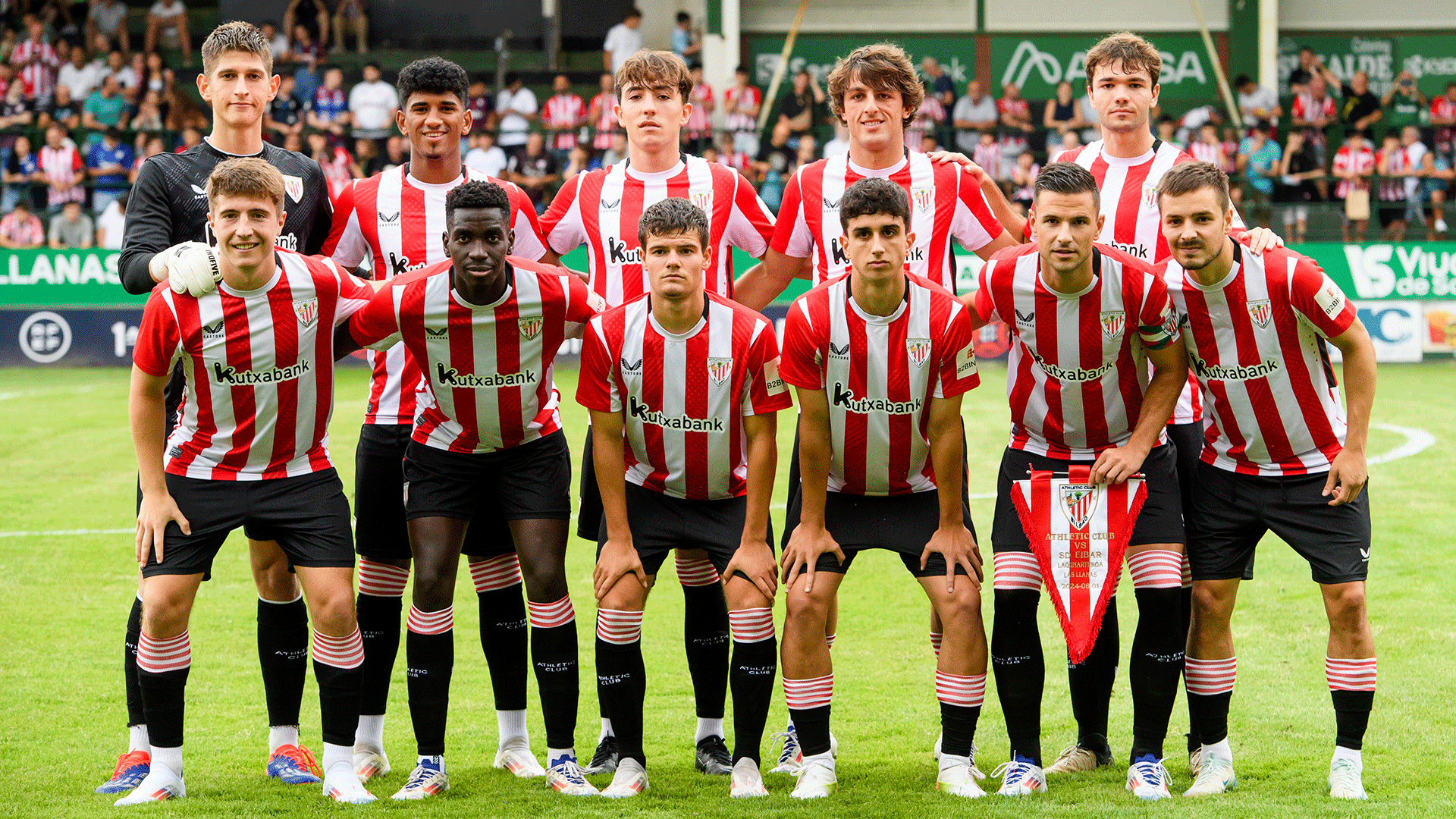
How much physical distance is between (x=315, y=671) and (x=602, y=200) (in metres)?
1.92

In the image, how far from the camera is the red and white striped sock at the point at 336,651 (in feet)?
14.6

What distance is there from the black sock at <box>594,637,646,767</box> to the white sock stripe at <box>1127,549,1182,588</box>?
5.28 ft

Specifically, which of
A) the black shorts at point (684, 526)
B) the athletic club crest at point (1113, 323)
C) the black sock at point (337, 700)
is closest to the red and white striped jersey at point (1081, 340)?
the athletic club crest at point (1113, 323)

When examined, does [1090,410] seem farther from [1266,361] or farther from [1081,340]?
[1266,361]

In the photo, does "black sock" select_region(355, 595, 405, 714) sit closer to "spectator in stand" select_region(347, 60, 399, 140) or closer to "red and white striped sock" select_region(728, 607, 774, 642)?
"red and white striped sock" select_region(728, 607, 774, 642)

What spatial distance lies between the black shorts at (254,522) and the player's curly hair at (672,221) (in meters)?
1.34

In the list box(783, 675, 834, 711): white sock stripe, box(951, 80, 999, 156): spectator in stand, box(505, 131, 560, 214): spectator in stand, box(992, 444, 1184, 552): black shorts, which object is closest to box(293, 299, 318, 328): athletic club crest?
box(783, 675, 834, 711): white sock stripe

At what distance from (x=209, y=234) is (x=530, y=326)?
4.06 feet

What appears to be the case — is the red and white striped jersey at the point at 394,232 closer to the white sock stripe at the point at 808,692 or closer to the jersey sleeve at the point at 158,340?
the jersey sleeve at the point at 158,340

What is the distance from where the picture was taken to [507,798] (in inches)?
174

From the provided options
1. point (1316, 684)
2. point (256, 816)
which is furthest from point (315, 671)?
point (1316, 684)

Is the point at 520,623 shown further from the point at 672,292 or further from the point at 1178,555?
the point at 1178,555

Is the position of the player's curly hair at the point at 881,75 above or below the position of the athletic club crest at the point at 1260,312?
above

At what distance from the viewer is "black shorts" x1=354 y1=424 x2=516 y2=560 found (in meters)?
4.86
